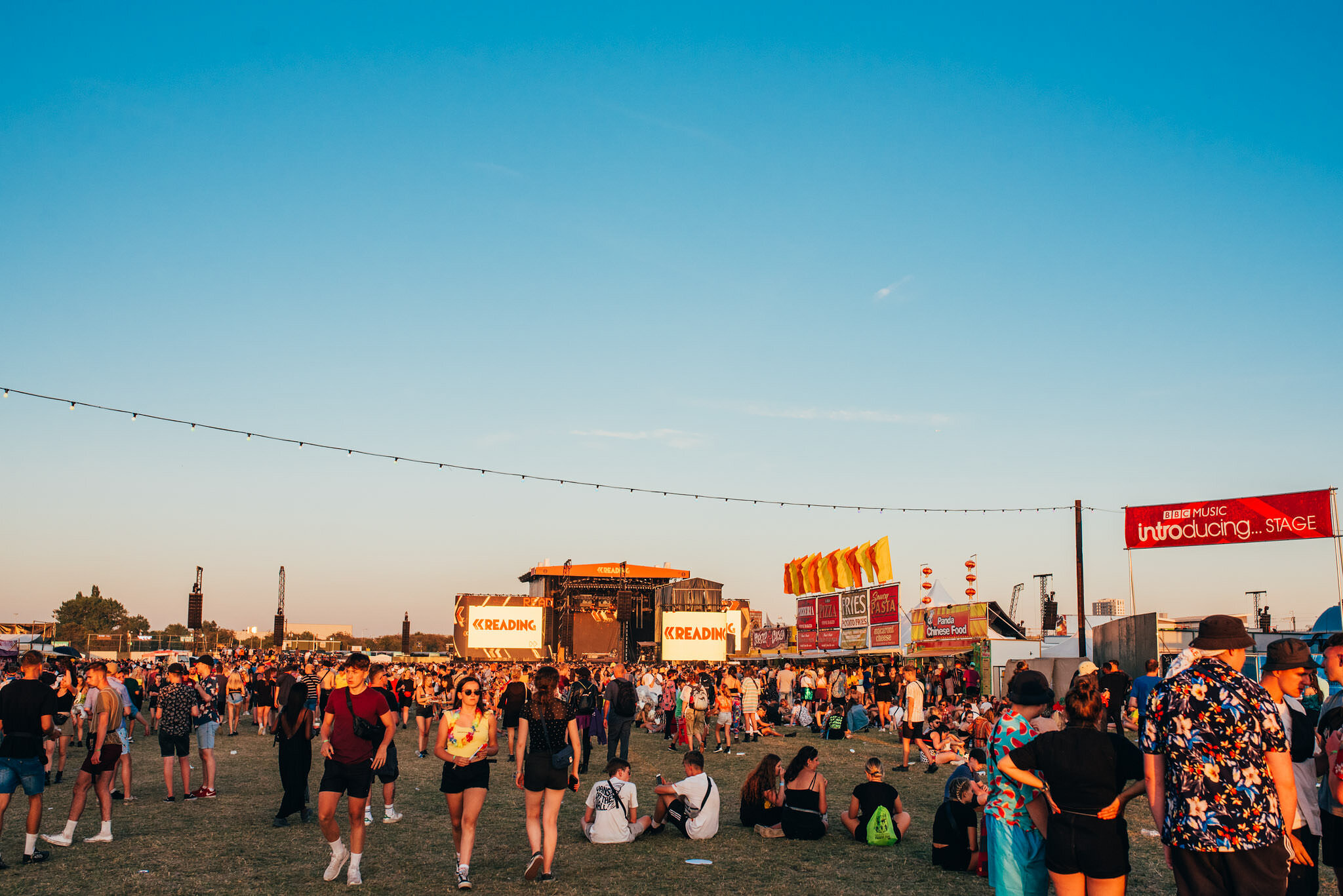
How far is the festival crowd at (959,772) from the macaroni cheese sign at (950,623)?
13.8 m

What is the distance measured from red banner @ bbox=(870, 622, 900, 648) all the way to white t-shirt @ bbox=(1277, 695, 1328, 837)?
3002 centimetres

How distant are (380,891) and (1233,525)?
27.3m

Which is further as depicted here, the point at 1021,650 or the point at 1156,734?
the point at 1021,650

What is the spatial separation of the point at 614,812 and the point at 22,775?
480 cm

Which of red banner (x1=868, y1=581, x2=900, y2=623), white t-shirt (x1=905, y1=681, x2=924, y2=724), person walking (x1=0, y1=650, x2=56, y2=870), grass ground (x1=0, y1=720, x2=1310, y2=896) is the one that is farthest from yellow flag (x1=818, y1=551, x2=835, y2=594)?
person walking (x1=0, y1=650, x2=56, y2=870)

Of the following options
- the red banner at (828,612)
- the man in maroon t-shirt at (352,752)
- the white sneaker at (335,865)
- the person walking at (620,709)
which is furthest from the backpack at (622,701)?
the red banner at (828,612)

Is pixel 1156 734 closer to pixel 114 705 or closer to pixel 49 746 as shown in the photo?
pixel 114 705

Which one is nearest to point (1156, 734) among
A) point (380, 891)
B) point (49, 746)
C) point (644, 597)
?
point (380, 891)

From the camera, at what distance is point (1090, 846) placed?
168 inches

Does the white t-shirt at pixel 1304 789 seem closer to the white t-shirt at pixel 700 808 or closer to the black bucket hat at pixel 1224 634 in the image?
the black bucket hat at pixel 1224 634

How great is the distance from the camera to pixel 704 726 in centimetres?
1788

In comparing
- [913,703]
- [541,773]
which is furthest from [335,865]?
[913,703]

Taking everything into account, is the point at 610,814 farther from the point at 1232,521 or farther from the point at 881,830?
the point at 1232,521

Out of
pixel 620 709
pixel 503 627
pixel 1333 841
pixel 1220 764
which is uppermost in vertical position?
pixel 1220 764
